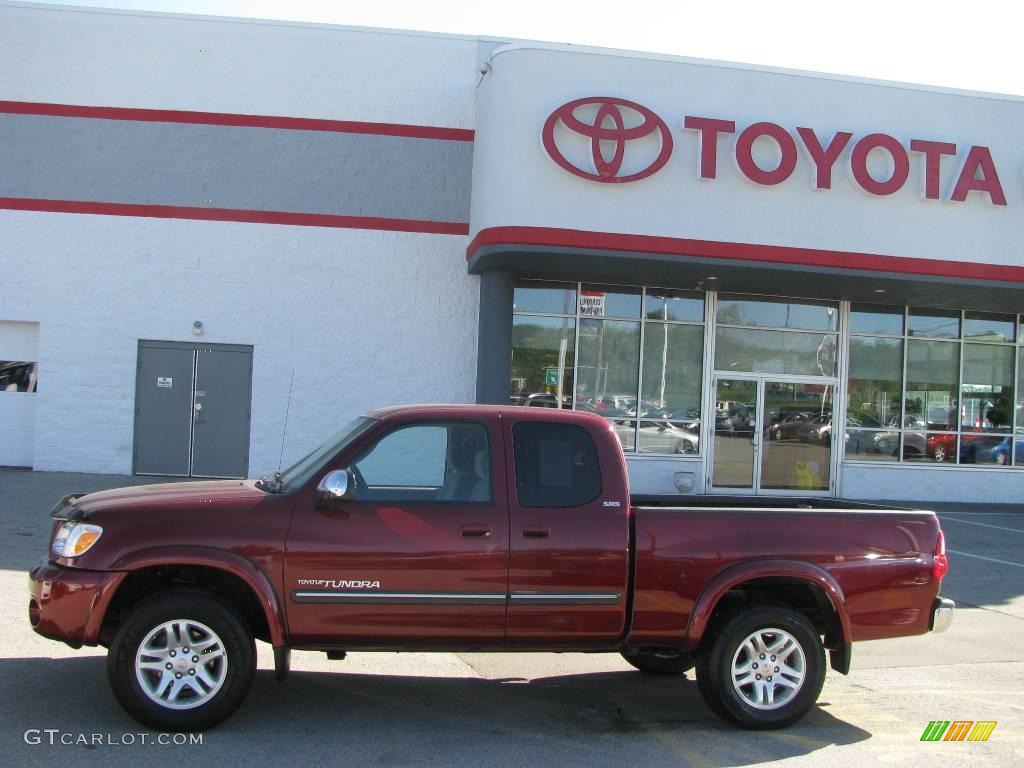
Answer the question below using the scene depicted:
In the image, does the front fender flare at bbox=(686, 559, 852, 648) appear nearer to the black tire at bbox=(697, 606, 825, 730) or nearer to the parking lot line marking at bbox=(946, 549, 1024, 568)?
the black tire at bbox=(697, 606, 825, 730)

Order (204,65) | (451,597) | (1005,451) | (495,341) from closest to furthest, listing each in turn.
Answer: (451,597)
(495,341)
(204,65)
(1005,451)

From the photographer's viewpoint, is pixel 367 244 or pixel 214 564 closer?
pixel 214 564

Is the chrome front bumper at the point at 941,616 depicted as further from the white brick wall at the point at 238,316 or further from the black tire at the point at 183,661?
the white brick wall at the point at 238,316

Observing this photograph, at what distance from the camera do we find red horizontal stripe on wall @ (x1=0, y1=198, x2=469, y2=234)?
15.5 m

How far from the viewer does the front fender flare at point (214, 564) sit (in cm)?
494

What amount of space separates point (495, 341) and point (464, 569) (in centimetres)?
984

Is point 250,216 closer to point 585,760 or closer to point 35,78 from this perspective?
point 35,78

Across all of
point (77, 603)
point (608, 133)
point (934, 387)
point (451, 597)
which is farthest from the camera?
point (934, 387)

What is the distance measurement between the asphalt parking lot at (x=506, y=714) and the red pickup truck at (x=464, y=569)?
29 centimetres

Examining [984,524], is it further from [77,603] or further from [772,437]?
[77,603]

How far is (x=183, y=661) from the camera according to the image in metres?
4.98

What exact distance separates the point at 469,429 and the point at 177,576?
182cm

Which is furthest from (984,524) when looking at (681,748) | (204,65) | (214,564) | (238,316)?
(204,65)

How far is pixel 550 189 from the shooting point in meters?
13.5
